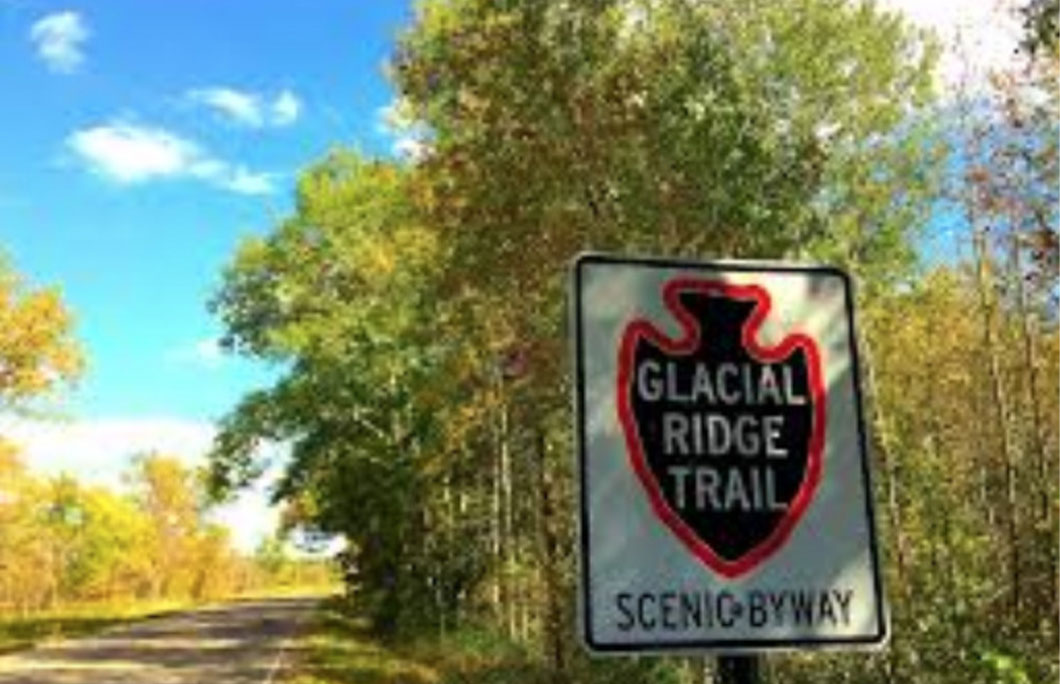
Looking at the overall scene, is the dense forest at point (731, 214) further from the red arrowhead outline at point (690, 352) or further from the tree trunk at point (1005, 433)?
the red arrowhead outline at point (690, 352)

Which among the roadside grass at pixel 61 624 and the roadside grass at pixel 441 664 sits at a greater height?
the roadside grass at pixel 61 624

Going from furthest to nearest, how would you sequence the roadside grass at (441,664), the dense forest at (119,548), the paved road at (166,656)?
the dense forest at (119,548) < the paved road at (166,656) < the roadside grass at (441,664)

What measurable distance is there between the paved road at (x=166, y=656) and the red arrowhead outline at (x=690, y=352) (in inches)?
1131

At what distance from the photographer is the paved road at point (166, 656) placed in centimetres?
3244

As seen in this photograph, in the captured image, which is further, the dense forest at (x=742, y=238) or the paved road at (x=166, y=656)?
the paved road at (x=166, y=656)

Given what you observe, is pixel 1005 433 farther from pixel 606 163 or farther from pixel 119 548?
pixel 119 548

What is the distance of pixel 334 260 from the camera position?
155ft

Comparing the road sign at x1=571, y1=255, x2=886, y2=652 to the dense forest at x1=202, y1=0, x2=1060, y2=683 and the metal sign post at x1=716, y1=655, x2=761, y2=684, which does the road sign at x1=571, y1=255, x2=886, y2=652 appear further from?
the dense forest at x1=202, y1=0, x2=1060, y2=683

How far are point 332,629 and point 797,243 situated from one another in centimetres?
2637

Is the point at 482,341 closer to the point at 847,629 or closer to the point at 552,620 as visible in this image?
the point at 552,620

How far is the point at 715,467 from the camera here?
8.93ft

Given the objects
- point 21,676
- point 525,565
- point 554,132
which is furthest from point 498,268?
point 21,676

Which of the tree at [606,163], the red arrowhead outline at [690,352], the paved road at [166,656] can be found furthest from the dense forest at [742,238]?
the red arrowhead outline at [690,352]

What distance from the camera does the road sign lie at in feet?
8.84
